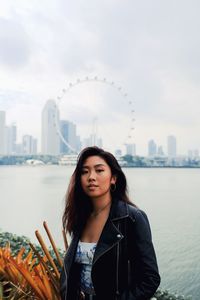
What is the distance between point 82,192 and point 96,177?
12cm

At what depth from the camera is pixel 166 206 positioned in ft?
35.4

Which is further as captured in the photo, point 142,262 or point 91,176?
point 91,176

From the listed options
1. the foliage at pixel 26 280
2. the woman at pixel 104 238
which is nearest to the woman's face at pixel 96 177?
the woman at pixel 104 238

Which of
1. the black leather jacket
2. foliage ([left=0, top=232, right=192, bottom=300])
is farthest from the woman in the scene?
foliage ([left=0, top=232, right=192, bottom=300])

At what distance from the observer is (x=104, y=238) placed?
1053 millimetres

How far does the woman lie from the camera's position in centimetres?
102

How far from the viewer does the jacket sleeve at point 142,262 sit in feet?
3.32

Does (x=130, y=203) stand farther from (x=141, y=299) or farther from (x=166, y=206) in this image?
(x=166, y=206)

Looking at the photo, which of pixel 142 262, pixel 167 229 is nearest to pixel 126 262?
pixel 142 262

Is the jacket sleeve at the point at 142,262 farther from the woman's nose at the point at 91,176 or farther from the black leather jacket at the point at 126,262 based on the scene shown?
the woman's nose at the point at 91,176

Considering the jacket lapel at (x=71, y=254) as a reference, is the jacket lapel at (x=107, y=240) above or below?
above

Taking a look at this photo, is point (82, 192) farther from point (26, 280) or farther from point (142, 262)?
point (26, 280)

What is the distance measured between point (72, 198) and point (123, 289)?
0.34m

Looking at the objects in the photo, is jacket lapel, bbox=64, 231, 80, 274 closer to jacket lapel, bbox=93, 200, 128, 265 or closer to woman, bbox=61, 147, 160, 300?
woman, bbox=61, 147, 160, 300
